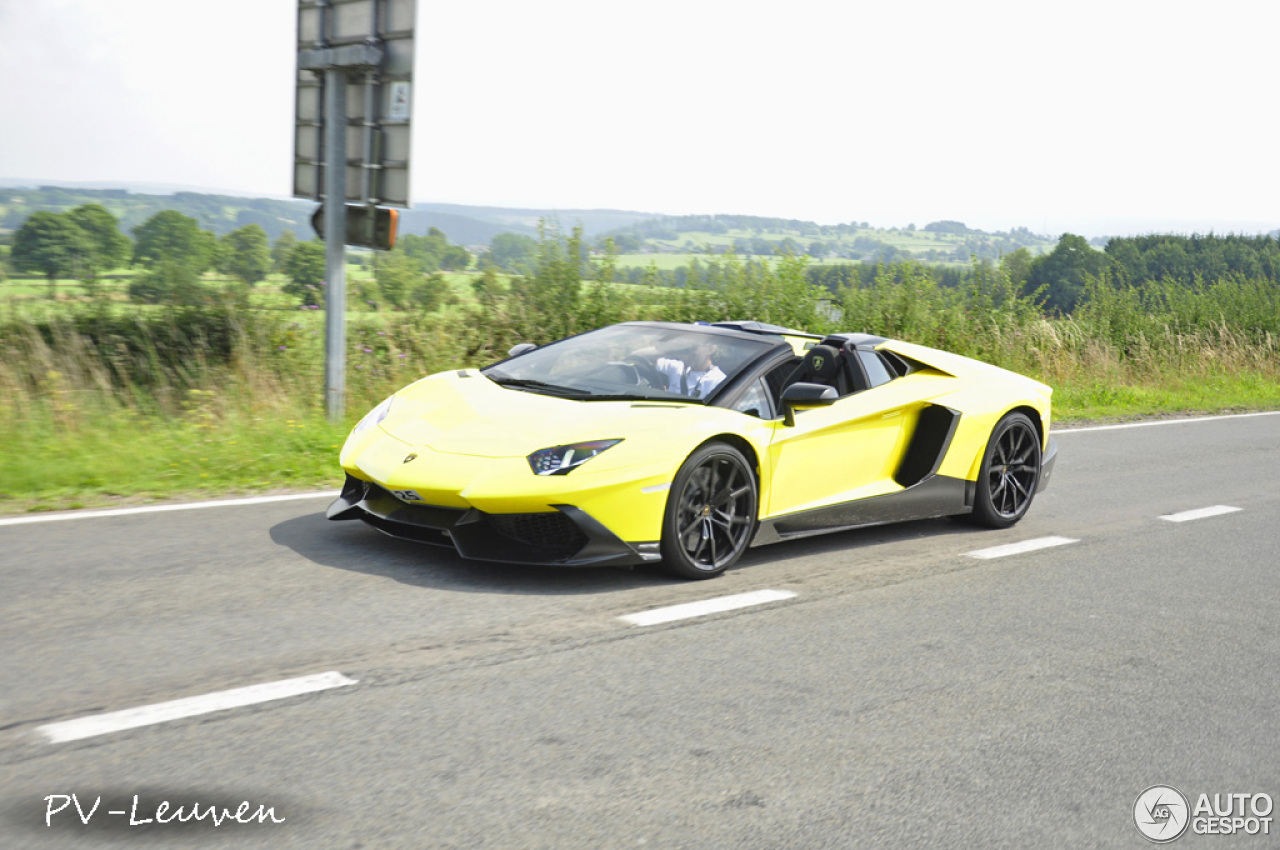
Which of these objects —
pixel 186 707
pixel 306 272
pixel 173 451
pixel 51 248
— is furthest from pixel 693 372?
pixel 51 248

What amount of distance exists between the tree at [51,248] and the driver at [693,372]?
7.06 m

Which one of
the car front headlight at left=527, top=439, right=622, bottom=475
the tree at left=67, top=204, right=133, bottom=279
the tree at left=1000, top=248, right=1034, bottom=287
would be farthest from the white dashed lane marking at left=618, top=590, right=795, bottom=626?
the tree at left=1000, top=248, right=1034, bottom=287

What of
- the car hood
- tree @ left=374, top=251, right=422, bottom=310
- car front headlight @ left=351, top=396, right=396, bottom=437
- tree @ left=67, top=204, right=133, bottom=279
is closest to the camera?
the car hood

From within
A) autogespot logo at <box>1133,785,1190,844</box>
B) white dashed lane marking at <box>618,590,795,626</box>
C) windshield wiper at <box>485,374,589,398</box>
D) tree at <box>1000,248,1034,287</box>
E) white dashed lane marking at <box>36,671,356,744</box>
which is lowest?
white dashed lane marking at <box>618,590,795,626</box>

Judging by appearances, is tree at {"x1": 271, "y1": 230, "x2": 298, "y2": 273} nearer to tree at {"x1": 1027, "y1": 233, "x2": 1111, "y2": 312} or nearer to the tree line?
the tree line

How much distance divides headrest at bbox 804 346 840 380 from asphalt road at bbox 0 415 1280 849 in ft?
3.30

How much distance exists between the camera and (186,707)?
371 cm

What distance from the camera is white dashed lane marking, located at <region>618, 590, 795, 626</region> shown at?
16.7 feet

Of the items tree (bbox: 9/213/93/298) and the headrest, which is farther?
tree (bbox: 9/213/93/298)

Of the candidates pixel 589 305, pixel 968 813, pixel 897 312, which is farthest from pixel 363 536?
pixel 897 312

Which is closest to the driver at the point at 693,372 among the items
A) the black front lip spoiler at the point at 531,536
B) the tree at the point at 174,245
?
the black front lip spoiler at the point at 531,536

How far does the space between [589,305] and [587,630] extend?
903cm

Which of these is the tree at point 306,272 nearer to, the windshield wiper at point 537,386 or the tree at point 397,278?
the tree at point 397,278

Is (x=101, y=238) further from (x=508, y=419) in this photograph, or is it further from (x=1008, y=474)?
(x=1008, y=474)
